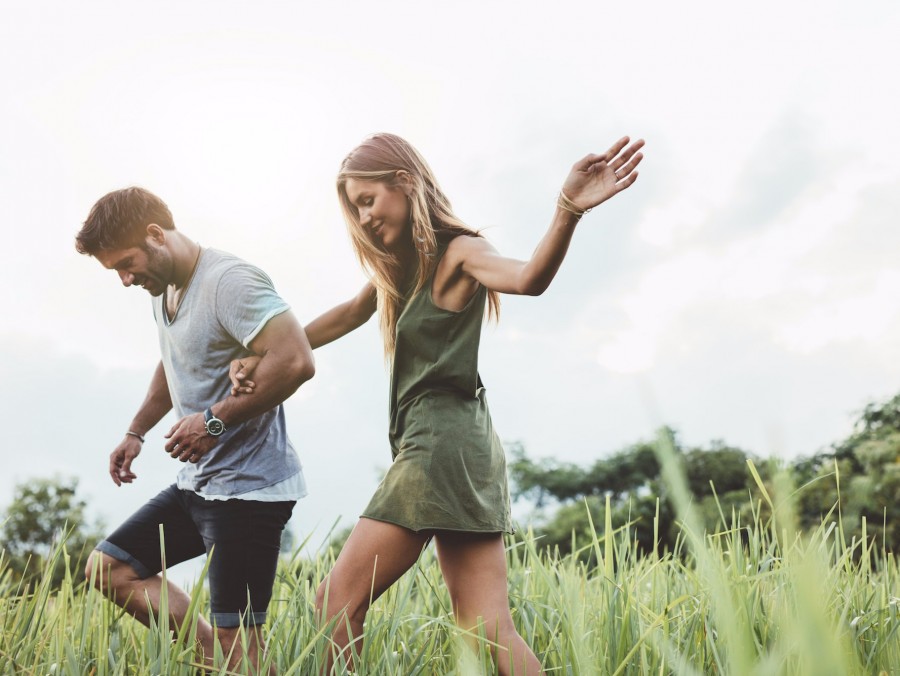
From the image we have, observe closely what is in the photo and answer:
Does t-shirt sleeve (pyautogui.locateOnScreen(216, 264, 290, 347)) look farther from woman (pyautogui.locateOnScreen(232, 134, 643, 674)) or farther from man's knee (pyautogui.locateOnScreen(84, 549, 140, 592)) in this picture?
man's knee (pyautogui.locateOnScreen(84, 549, 140, 592))

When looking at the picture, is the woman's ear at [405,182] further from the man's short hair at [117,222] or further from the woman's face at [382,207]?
the man's short hair at [117,222]

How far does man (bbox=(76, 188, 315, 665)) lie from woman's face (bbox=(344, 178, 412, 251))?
18.2 inches

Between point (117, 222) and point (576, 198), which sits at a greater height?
point (117, 222)

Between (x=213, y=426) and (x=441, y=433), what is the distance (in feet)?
2.43

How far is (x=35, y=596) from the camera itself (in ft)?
8.71

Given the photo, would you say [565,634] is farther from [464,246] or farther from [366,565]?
[464,246]

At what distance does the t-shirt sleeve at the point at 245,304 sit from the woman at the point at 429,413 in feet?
1.24

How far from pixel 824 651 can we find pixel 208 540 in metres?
2.43

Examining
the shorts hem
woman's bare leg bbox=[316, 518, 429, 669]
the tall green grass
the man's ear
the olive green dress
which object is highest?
the man's ear

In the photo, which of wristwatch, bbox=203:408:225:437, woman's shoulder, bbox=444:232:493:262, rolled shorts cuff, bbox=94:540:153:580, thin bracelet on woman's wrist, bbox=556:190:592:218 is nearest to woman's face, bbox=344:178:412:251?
woman's shoulder, bbox=444:232:493:262

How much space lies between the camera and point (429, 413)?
224 centimetres

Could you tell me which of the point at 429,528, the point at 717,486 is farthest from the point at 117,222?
the point at 717,486

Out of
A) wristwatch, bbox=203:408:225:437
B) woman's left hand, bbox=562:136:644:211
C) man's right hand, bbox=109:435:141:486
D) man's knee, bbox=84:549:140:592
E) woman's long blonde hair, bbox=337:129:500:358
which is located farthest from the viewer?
man's right hand, bbox=109:435:141:486

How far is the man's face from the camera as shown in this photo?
2836mm
